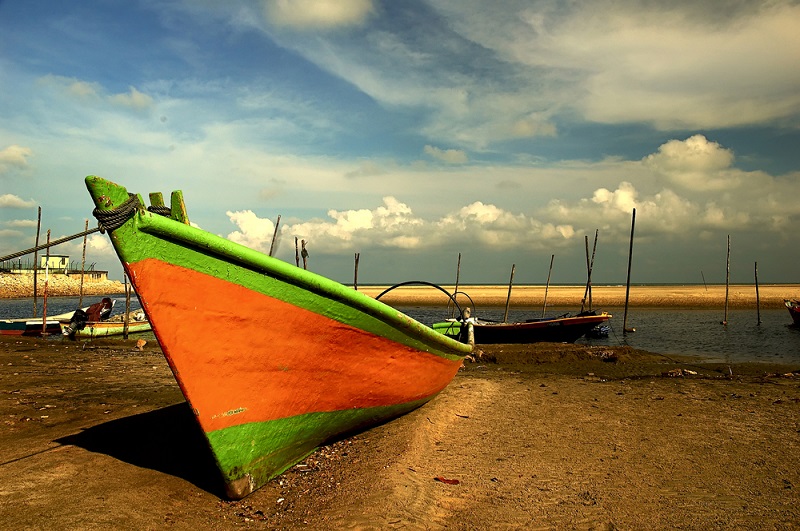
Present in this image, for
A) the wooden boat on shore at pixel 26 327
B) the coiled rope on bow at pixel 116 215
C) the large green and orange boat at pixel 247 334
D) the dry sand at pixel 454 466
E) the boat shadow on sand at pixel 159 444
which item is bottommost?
the wooden boat on shore at pixel 26 327

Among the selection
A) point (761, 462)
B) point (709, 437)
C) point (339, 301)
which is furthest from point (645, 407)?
A: point (339, 301)

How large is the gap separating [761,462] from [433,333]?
11.9ft

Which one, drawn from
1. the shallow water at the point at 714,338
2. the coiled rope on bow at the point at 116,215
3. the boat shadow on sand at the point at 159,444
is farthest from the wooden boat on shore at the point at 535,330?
the coiled rope on bow at the point at 116,215

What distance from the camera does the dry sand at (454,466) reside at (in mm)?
3750

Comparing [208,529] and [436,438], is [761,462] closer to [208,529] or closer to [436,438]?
[436,438]

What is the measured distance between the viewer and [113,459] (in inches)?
188

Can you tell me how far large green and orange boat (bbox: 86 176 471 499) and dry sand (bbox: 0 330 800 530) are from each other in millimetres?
521

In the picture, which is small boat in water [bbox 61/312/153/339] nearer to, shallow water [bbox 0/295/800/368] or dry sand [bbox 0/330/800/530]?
dry sand [bbox 0/330/800/530]

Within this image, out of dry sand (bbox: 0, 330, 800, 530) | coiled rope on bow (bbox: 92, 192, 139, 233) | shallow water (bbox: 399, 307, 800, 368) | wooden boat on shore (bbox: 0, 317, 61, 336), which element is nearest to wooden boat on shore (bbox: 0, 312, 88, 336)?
wooden boat on shore (bbox: 0, 317, 61, 336)

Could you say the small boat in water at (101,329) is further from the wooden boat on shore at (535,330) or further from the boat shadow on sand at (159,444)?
the boat shadow on sand at (159,444)

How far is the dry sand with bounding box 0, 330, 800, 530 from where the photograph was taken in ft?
12.3

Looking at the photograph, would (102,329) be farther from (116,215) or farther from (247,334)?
(116,215)

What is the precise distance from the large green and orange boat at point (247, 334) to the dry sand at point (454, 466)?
521 mm

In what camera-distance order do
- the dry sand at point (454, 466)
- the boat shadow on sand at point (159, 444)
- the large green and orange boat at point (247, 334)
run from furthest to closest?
the boat shadow on sand at point (159, 444)
the dry sand at point (454, 466)
the large green and orange boat at point (247, 334)
